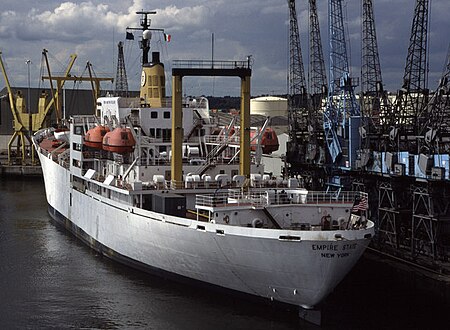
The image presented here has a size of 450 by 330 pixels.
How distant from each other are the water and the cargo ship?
3.31ft

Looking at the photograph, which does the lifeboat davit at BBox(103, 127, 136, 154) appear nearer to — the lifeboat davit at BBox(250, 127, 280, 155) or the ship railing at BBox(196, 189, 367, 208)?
the ship railing at BBox(196, 189, 367, 208)

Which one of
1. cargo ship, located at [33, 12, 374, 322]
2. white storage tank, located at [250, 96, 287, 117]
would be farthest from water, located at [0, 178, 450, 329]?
white storage tank, located at [250, 96, 287, 117]

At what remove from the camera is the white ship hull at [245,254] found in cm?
2988

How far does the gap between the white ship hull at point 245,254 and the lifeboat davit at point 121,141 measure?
3.54 meters

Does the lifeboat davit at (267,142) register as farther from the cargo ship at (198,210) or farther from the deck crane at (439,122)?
the deck crane at (439,122)

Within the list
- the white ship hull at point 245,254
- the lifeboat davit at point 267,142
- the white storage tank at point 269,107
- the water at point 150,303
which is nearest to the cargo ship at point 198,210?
the white ship hull at point 245,254

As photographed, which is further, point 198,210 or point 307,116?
point 307,116

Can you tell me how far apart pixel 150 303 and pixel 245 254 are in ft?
19.7

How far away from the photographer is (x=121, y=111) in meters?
47.0

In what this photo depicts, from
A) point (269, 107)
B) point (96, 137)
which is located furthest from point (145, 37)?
point (269, 107)

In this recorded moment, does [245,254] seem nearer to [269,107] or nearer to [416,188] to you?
[416,188]

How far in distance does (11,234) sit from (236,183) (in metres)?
20.6

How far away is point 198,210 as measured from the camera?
3453 cm

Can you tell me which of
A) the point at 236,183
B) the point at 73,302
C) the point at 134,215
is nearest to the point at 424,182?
the point at 236,183
